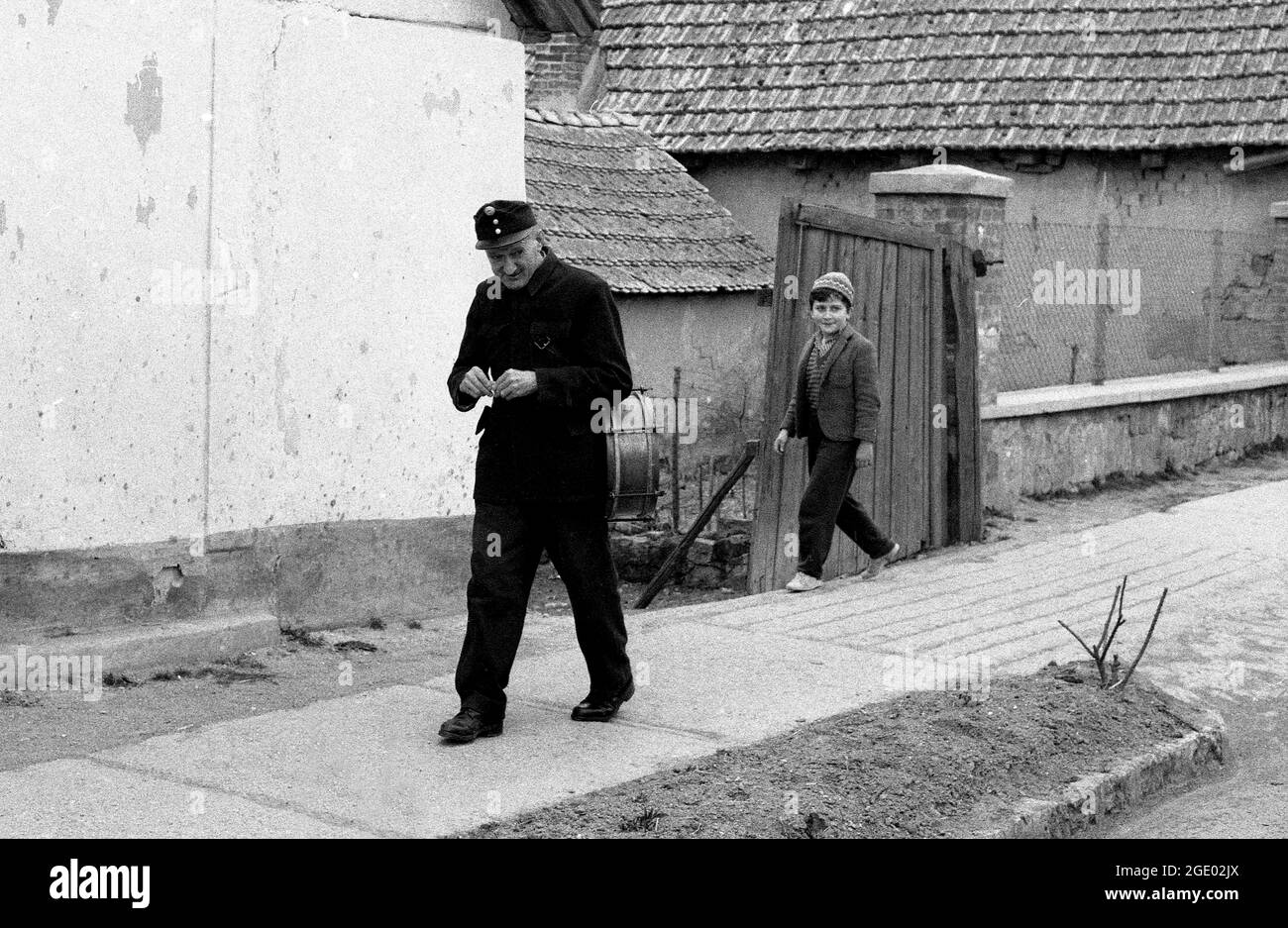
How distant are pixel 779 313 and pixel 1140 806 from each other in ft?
15.1

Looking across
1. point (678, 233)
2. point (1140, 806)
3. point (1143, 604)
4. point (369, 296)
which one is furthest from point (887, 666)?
point (678, 233)

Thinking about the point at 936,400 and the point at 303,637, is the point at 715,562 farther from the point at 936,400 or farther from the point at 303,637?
the point at 303,637

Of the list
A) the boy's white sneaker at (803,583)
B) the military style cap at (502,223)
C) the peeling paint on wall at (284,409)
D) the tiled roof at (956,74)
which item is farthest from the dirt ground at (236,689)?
the tiled roof at (956,74)

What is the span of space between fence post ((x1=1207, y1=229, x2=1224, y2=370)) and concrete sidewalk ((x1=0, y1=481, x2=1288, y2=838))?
18.4ft

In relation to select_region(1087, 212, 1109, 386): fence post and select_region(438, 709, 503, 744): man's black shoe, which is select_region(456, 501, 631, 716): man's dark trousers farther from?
select_region(1087, 212, 1109, 386): fence post

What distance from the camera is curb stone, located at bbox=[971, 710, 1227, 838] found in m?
5.86

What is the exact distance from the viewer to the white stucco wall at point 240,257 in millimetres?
7137

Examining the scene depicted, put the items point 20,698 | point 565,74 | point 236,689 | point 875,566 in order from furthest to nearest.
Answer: point 565,74
point 875,566
point 236,689
point 20,698

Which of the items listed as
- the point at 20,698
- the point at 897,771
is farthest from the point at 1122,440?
the point at 20,698

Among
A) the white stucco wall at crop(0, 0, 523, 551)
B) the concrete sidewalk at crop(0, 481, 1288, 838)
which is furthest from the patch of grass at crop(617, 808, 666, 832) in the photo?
the white stucco wall at crop(0, 0, 523, 551)

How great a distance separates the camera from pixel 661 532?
1377 centimetres

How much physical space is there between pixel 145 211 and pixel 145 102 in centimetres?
45

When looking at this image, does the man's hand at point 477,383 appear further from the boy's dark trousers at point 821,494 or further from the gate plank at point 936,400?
the gate plank at point 936,400

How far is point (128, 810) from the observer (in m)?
5.47
